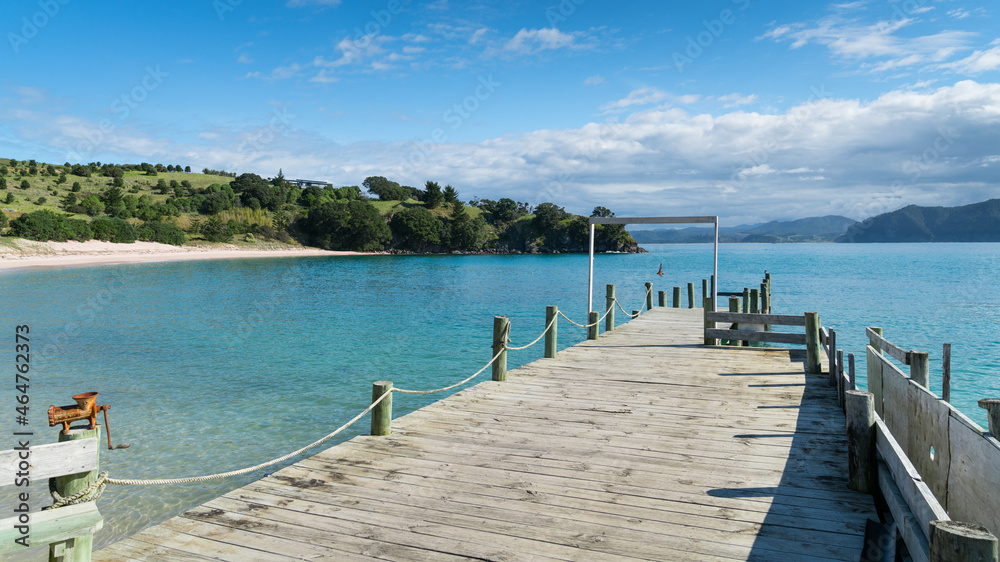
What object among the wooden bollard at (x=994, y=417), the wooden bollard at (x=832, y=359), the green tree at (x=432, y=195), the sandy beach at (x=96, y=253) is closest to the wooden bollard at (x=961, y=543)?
the wooden bollard at (x=994, y=417)

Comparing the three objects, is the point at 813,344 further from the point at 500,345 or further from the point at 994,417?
the point at 994,417

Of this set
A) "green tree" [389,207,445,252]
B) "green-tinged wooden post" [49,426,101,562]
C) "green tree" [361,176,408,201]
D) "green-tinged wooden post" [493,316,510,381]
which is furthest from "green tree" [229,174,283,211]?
"green-tinged wooden post" [49,426,101,562]

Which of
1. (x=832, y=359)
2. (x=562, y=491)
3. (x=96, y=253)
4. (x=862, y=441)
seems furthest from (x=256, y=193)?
(x=862, y=441)

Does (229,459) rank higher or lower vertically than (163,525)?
lower

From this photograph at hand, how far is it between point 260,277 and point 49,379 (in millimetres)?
33748

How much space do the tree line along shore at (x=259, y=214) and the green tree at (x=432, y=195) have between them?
0.23m

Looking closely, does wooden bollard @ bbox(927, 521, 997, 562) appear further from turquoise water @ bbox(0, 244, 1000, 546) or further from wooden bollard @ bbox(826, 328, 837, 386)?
turquoise water @ bbox(0, 244, 1000, 546)

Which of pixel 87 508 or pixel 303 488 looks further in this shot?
pixel 303 488

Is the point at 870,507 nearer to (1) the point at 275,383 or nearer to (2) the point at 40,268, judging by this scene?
(1) the point at 275,383

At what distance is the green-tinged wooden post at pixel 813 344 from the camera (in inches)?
353

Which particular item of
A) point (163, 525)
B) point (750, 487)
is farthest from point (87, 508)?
point (750, 487)

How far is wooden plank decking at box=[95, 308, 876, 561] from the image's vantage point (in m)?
3.69

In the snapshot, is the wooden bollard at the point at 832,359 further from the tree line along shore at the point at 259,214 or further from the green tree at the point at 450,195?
the green tree at the point at 450,195

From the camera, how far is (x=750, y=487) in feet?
15.3
